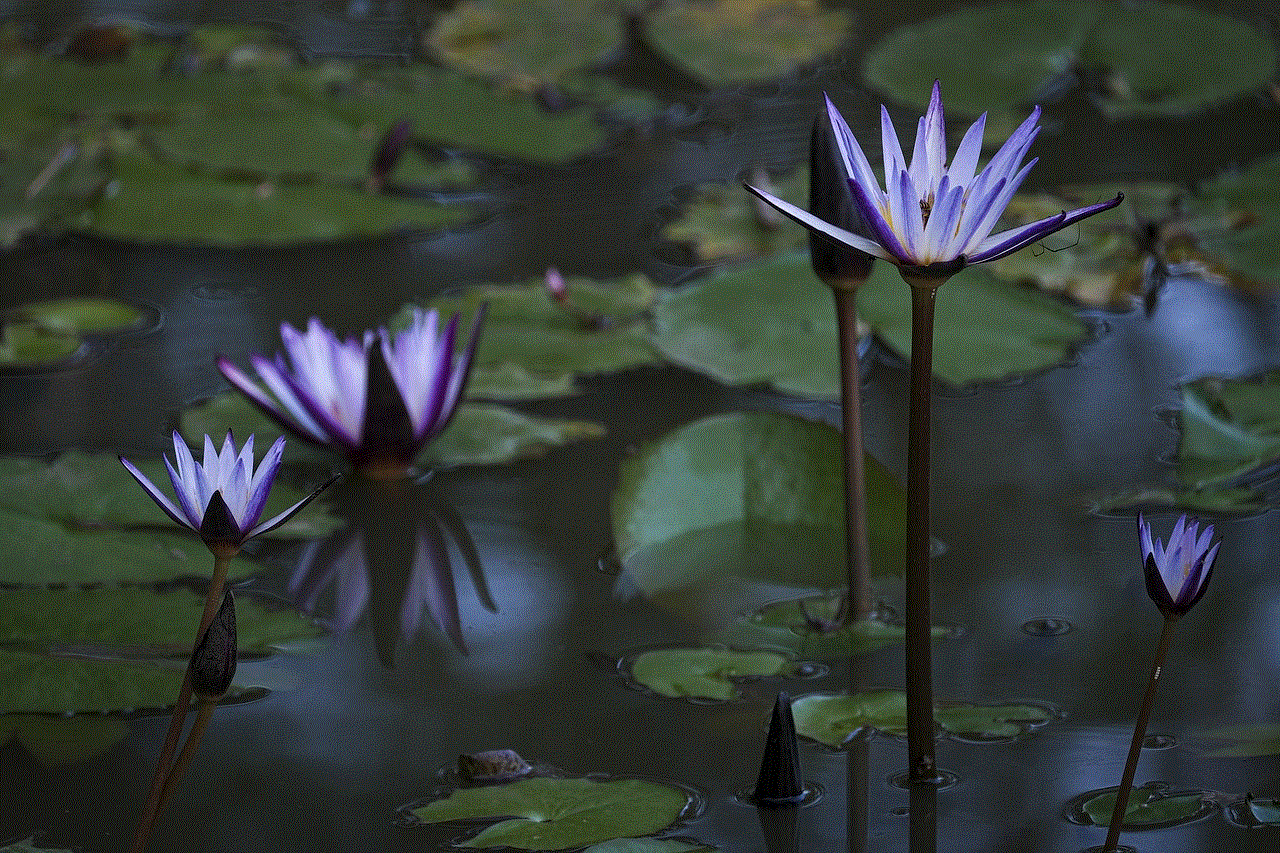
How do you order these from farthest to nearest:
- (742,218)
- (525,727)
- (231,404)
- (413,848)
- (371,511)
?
(742,218) < (231,404) < (371,511) < (525,727) < (413,848)

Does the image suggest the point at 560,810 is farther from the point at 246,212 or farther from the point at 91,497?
the point at 246,212

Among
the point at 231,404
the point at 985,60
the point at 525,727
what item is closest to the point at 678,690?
the point at 525,727

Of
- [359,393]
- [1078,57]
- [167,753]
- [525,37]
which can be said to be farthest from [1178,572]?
[525,37]

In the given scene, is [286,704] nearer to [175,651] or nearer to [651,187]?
[175,651]

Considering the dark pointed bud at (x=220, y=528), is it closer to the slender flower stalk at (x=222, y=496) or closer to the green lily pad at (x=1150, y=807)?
the slender flower stalk at (x=222, y=496)

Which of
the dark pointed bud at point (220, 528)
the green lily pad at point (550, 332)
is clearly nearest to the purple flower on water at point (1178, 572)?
the dark pointed bud at point (220, 528)

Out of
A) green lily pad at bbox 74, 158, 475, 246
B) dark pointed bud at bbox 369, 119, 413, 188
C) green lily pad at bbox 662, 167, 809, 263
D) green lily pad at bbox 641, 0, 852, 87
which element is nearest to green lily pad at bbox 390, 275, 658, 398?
green lily pad at bbox 662, 167, 809, 263
